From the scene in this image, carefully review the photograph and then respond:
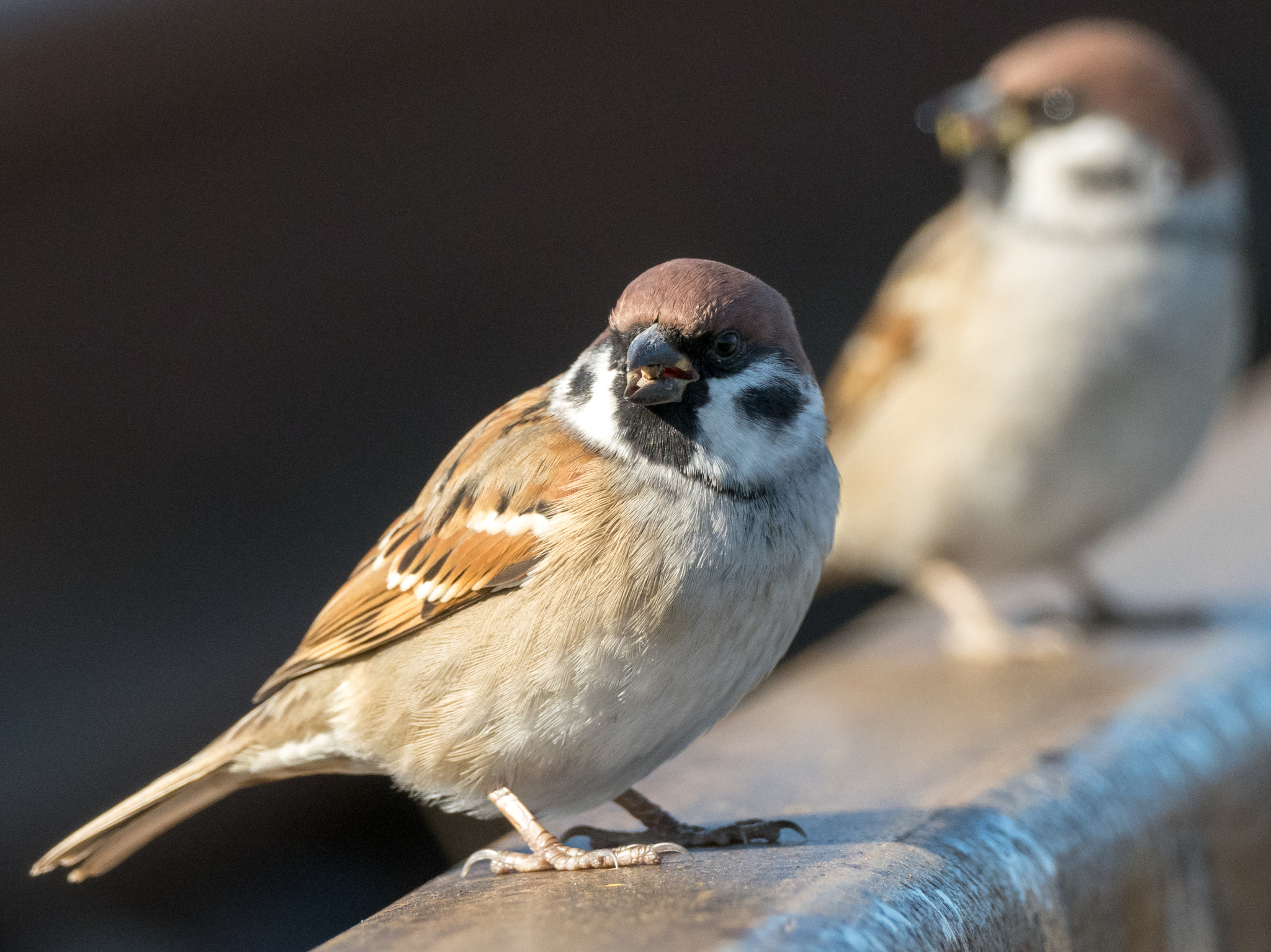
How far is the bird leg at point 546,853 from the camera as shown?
1.68 meters

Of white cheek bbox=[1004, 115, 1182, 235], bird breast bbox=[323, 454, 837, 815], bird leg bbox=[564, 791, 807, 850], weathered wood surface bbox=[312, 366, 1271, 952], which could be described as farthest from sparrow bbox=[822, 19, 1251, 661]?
bird breast bbox=[323, 454, 837, 815]

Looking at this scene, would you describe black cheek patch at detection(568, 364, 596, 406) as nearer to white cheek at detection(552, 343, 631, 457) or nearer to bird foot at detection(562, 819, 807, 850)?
white cheek at detection(552, 343, 631, 457)

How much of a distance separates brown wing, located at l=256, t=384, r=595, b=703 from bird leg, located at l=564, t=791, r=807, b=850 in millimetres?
322

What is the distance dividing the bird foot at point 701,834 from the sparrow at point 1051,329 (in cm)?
131

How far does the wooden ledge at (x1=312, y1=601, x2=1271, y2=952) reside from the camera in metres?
1.47

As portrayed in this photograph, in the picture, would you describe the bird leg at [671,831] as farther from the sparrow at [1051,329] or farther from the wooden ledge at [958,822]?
the sparrow at [1051,329]

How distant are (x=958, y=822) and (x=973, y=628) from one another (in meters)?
1.43

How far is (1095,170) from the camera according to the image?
10.0 feet

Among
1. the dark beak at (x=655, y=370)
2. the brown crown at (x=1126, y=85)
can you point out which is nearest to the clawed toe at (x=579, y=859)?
the dark beak at (x=655, y=370)

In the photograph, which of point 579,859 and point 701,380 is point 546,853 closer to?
point 579,859

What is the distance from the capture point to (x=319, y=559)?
13.4 ft

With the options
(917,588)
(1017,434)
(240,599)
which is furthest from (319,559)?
(1017,434)

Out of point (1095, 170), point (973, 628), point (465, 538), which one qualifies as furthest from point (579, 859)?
point (1095, 170)

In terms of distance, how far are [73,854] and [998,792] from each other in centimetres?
110
